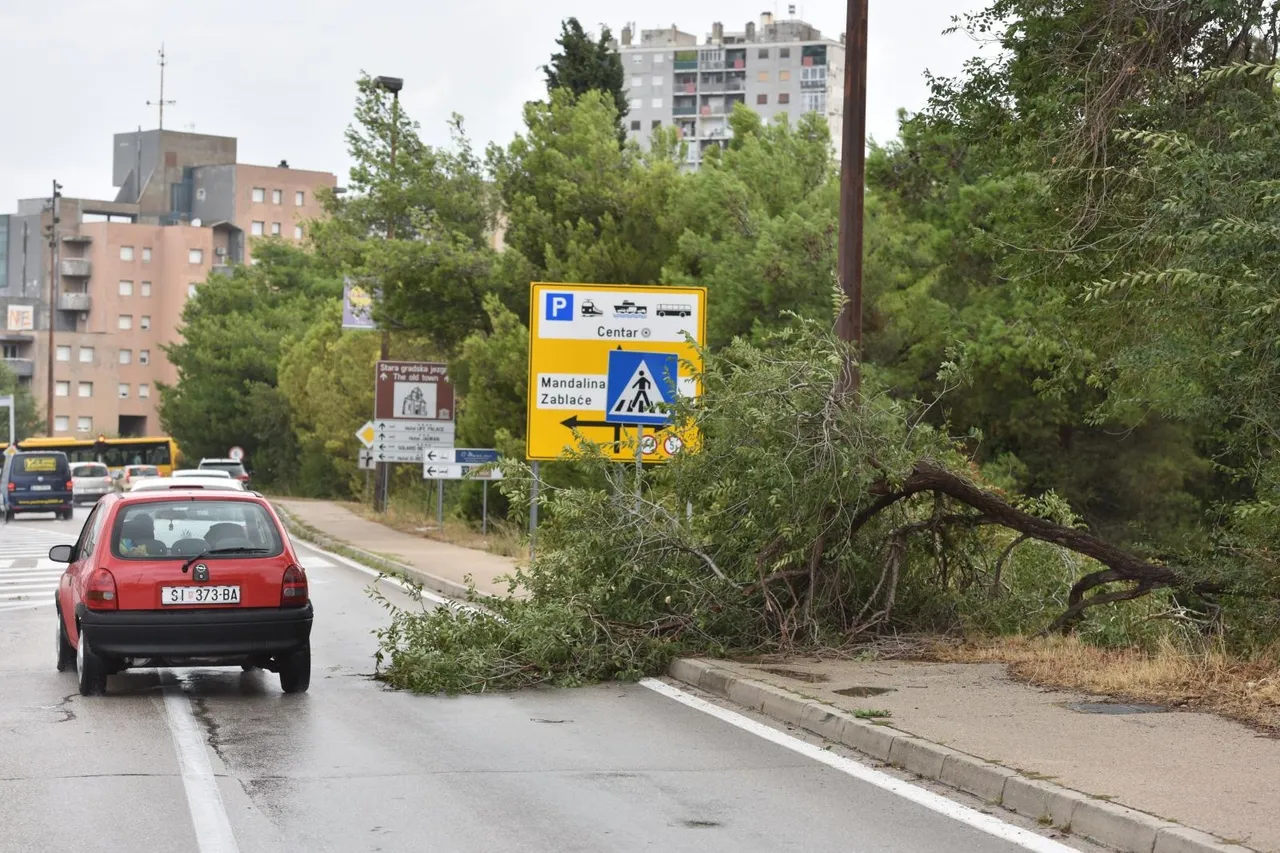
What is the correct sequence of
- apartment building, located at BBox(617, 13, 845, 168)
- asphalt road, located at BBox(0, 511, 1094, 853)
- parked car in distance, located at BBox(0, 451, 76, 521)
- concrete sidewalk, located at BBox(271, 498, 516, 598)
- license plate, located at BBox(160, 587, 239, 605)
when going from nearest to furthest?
asphalt road, located at BBox(0, 511, 1094, 853)
license plate, located at BBox(160, 587, 239, 605)
concrete sidewalk, located at BBox(271, 498, 516, 598)
parked car in distance, located at BBox(0, 451, 76, 521)
apartment building, located at BBox(617, 13, 845, 168)

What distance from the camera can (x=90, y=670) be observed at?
1182 cm

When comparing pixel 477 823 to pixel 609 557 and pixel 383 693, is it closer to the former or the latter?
pixel 383 693

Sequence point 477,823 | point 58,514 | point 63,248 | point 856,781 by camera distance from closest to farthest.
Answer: point 477,823, point 856,781, point 58,514, point 63,248

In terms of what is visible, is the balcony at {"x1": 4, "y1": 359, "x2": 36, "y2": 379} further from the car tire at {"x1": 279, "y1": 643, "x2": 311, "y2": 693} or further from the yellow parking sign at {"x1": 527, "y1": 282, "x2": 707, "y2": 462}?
the car tire at {"x1": 279, "y1": 643, "x2": 311, "y2": 693}

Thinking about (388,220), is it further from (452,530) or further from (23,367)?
(23,367)

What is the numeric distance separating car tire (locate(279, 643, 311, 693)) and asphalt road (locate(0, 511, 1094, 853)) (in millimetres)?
98

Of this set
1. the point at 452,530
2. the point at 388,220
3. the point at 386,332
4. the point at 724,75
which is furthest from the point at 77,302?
the point at 452,530

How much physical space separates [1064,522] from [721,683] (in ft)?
15.1

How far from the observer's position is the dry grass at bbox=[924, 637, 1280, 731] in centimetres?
995

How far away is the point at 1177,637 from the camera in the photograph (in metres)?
12.6

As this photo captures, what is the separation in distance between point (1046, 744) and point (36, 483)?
4970 cm

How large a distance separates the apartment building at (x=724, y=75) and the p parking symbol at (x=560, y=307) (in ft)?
460

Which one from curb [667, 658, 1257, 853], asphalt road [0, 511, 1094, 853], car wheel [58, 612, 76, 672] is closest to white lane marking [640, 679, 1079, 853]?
asphalt road [0, 511, 1094, 853]

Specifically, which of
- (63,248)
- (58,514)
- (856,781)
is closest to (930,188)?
(856,781)
